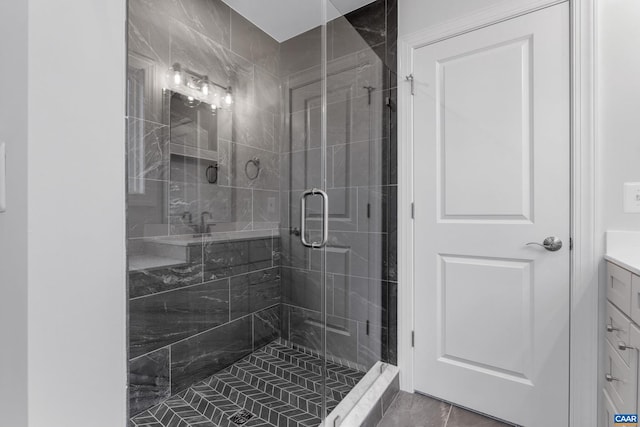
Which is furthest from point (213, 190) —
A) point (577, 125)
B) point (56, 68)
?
point (577, 125)

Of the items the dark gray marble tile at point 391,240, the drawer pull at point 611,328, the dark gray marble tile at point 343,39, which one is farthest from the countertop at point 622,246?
the dark gray marble tile at point 343,39

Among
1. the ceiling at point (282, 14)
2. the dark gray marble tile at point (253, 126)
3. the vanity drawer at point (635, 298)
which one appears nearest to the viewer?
the vanity drawer at point (635, 298)

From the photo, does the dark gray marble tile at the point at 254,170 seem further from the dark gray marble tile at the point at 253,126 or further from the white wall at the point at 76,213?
the white wall at the point at 76,213

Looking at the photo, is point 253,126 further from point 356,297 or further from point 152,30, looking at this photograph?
point 356,297

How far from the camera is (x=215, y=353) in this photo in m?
1.98

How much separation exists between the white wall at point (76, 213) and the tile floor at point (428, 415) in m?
1.48

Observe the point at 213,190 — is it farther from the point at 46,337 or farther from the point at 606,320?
the point at 606,320

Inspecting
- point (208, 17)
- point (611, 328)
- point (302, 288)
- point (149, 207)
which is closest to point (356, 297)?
point (302, 288)

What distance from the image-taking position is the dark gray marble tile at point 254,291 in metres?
2.14

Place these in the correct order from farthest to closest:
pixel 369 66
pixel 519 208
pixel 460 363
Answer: pixel 369 66
pixel 460 363
pixel 519 208

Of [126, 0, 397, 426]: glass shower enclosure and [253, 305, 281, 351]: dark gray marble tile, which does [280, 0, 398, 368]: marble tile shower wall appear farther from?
[253, 305, 281, 351]: dark gray marble tile

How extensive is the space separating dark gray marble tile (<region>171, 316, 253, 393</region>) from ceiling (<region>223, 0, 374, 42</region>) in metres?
2.04

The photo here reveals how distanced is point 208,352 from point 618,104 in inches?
98.0
